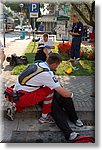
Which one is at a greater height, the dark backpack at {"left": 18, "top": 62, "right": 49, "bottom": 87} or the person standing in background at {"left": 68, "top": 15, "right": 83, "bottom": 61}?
the person standing in background at {"left": 68, "top": 15, "right": 83, "bottom": 61}

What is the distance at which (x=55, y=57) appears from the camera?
346 centimetres

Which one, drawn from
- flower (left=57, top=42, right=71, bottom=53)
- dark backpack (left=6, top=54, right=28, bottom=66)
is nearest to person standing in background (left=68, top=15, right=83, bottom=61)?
dark backpack (left=6, top=54, right=28, bottom=66)

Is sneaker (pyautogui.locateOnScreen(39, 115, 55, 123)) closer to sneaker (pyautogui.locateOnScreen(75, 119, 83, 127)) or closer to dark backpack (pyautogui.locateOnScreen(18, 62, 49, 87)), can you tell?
sneaker (pyautogui.locateOnScreen(75, 119, 83, 127))

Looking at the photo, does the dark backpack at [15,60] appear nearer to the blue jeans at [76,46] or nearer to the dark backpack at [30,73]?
the blue jeans at [76,46]

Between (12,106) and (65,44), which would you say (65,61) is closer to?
(65,44)

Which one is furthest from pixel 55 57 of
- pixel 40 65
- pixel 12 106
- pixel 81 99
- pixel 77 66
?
pixel 77 66

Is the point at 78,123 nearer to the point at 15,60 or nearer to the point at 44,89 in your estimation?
the point at 44,89

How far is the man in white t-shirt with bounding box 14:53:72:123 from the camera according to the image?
136 inches

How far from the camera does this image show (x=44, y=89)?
3.58 meters

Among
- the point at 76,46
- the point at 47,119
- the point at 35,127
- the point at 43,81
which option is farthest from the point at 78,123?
the point at 76,46

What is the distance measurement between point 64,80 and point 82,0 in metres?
1.74

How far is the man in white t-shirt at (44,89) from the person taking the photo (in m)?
3.45

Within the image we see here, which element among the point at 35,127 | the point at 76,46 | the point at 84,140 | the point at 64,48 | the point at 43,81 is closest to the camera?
the point at 84,140

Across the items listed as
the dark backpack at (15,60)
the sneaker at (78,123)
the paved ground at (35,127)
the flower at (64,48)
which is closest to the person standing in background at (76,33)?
the dark backpack at (15,60)
